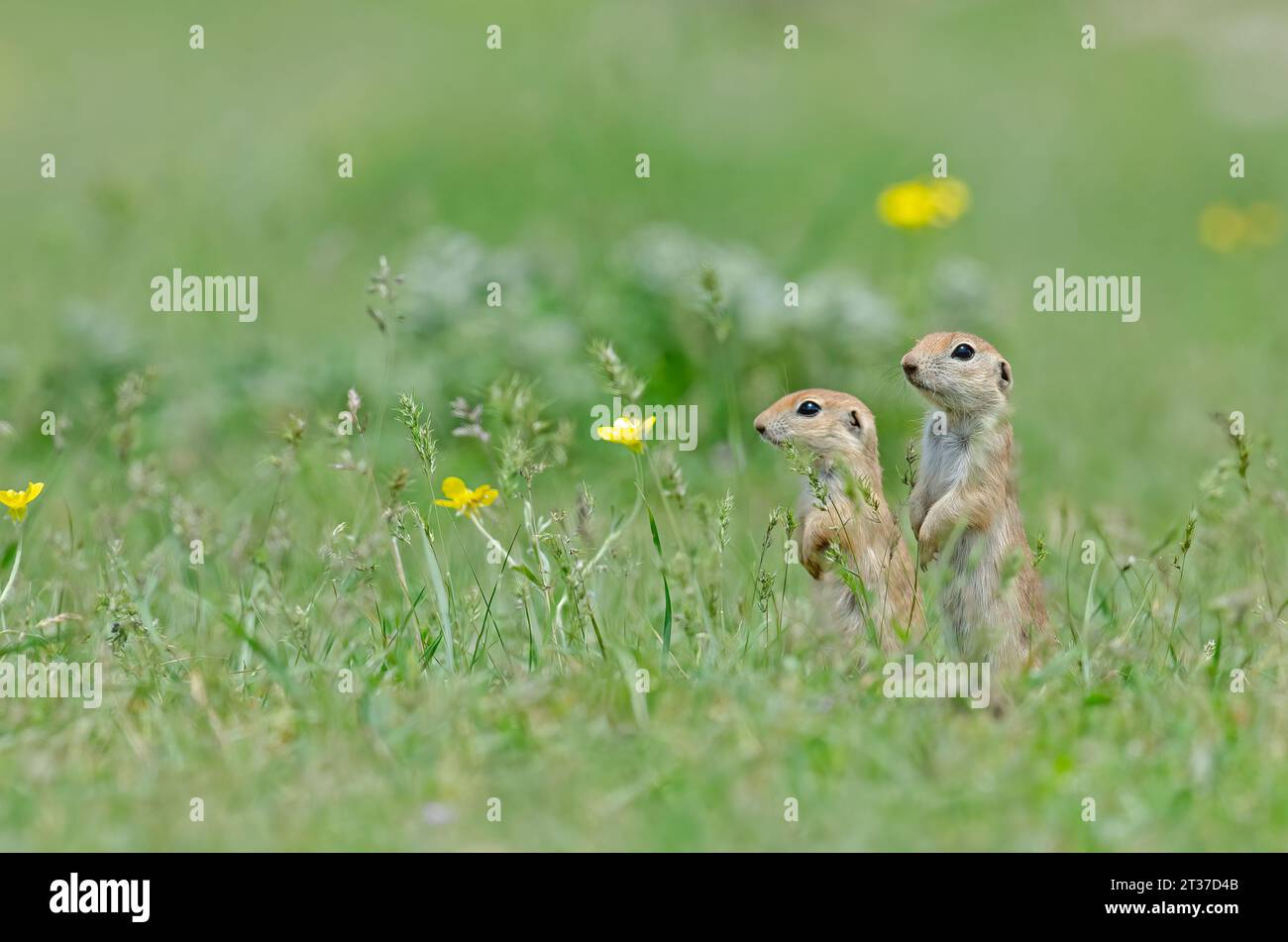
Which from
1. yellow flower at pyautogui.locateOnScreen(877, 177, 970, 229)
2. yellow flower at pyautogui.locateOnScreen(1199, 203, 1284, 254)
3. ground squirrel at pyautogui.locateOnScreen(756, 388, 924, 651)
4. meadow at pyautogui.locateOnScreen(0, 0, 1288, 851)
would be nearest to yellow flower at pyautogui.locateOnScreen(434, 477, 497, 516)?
meadow at pyautogui.locateOnScreen(0, 0, 1288, 851)

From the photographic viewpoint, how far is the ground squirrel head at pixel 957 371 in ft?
17.2

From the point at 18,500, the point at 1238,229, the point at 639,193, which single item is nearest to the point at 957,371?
the point at 18,500

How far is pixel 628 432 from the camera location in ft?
17.1

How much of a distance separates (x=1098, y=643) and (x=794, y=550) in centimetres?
99

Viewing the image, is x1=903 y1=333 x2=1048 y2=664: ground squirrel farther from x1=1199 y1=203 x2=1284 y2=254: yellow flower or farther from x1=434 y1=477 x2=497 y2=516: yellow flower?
x1=1199 y1=203 x2=1284 y2=254: yellow flower

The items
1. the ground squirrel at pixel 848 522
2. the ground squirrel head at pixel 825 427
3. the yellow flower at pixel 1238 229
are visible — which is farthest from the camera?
the yellow flower at pixel 1238 229

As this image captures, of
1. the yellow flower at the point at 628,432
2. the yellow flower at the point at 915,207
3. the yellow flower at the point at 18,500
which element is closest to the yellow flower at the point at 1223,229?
the yellow flower at the point at 915,207

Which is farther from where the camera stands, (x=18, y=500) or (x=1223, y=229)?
(x=1223, y=229)

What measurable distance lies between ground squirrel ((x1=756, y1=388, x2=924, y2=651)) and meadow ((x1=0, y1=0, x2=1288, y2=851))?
6.2 inches

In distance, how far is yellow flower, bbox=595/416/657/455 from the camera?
5.20 m

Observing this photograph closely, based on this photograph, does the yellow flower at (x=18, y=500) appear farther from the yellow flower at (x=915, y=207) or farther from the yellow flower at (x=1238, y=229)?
the yellow flower at (x=1238, y=229)

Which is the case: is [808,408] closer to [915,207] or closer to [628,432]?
[628,432]

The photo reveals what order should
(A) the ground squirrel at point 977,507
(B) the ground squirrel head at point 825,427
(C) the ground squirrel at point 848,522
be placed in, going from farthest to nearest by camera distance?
(B) the ground squirrel head at point 825,427 < (C) the ground squirrel at point 848,522 < (A) the ground squirrel at point 977,507

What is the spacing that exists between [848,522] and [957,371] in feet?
1.96
